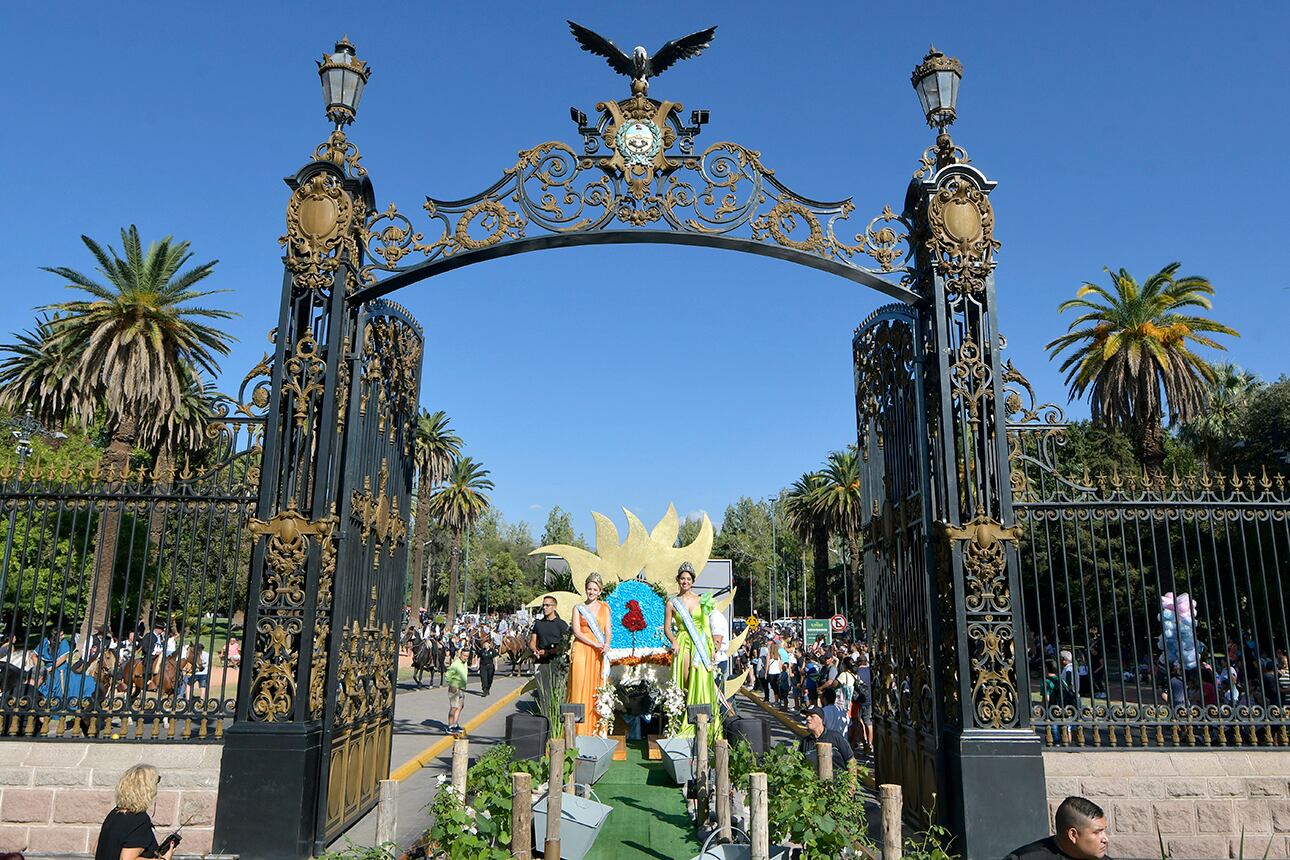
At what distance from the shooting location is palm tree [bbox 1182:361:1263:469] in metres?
35.6

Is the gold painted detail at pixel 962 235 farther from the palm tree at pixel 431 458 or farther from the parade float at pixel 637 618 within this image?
the palm tree at pixel 431 458

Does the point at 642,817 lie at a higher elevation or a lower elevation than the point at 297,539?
lower

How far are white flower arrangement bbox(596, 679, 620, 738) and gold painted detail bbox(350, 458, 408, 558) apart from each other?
4.22 meters

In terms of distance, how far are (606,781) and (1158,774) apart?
6.31 m

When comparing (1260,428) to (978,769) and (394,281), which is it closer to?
(978,769)

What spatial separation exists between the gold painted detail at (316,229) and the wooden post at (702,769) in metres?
6.14

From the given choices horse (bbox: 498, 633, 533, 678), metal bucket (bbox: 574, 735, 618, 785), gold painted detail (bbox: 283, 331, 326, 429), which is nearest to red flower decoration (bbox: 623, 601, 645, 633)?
metal bucket (bbox: 574, 735, 618, 785)

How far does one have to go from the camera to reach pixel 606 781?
11.8 m

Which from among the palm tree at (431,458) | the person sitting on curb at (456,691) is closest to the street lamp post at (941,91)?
the person sitting on curb at (456,691)

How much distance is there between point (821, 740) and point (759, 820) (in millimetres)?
5404

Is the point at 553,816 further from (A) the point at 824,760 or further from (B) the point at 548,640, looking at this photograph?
(B) the point at 548,640

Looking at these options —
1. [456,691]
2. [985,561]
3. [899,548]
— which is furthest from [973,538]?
[456,691]

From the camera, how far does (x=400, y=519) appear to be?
1089cm

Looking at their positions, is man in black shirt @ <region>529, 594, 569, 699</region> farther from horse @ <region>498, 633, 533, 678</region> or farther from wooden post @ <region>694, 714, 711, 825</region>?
horse @ <region>498, 633, 533, 678</region>
